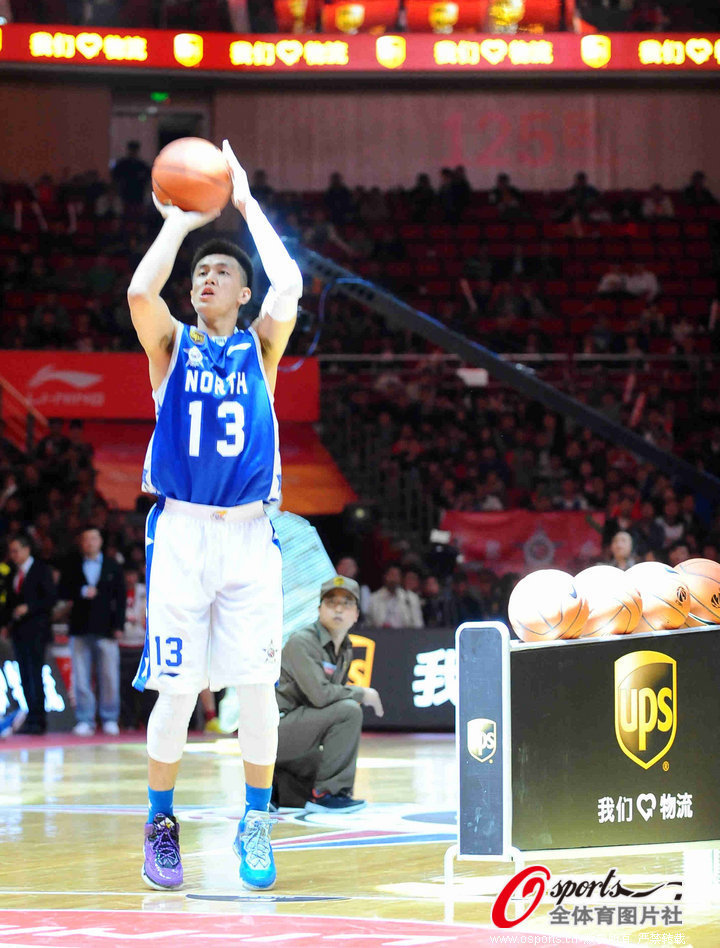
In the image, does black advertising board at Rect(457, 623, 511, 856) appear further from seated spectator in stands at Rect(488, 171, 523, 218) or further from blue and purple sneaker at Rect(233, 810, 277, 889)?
seated spectator in stands at Rect(488, 171, 523, 218)

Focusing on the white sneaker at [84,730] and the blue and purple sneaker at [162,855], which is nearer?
the blue and purple sneaker at [162,855]

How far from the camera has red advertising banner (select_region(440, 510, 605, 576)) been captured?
636 inches

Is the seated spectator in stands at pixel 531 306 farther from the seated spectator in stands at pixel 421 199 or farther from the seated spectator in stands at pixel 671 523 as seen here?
the seated spectator in stands at pixel 671 523

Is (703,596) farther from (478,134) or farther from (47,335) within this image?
(478,134)

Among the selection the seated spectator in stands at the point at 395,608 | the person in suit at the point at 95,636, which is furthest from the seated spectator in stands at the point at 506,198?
the person in suit at the point at 95,636

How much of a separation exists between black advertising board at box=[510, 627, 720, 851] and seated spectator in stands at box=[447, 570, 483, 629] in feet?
29.3

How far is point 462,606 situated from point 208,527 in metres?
9.66

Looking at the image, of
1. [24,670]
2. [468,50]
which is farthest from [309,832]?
[468,50]

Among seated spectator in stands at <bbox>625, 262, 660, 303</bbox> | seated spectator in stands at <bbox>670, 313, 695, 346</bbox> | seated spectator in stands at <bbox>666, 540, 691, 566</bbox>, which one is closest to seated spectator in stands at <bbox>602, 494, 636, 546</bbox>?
seated spectator in stands at <bbox>666, 540, 691, 566</bbox>

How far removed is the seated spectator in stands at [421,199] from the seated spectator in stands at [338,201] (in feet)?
3.19

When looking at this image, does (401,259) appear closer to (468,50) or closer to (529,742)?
(468,50)

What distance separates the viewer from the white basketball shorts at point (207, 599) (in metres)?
5.12

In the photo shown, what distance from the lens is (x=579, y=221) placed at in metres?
23.7

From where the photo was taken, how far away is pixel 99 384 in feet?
63.4
